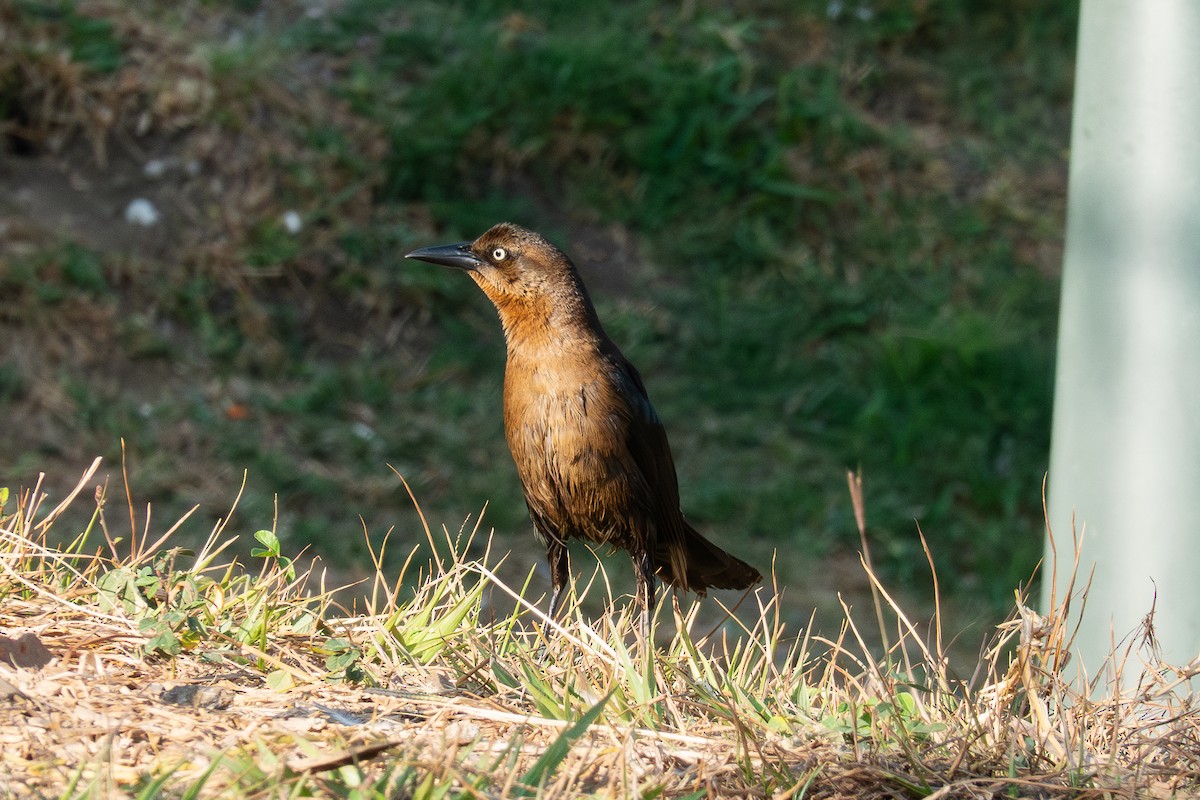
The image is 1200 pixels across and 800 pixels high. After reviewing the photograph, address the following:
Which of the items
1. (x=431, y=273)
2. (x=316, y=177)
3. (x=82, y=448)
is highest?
(x=316, y=177)

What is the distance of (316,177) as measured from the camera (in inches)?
290

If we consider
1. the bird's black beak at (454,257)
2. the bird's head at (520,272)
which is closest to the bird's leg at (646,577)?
the bird's head at (520,272)

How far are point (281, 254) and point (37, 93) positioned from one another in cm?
162

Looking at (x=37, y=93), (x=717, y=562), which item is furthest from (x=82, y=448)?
(x=717, y=562)

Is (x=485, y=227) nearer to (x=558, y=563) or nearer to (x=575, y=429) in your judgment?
(x=558, y=563)

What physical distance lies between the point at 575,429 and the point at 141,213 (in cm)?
418

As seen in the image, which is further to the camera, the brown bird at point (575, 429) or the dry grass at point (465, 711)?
the brown bird at point (575, 429)

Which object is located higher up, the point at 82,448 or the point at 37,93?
the point at 37,93

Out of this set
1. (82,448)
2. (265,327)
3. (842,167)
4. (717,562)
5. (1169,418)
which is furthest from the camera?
(842,167)

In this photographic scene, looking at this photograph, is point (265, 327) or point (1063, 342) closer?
point (1063, 342)

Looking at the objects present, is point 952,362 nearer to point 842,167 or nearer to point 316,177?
point 842,167

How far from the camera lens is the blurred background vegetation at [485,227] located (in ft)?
20.8

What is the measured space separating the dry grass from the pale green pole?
14.7 inches

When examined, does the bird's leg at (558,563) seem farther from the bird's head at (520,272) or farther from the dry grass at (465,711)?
the dry grass at (465,711)
